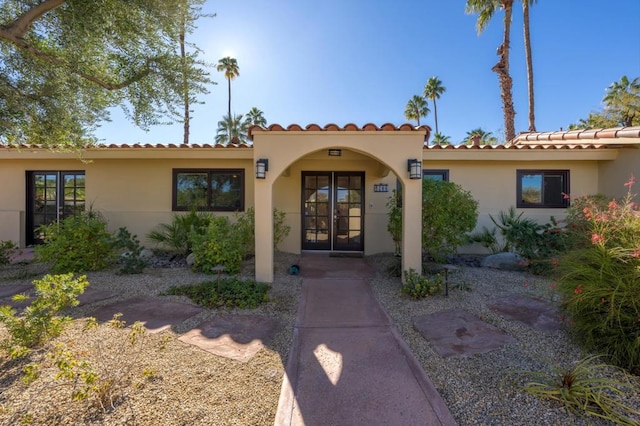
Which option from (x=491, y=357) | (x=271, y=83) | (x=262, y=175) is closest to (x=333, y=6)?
(x=271, y=83)

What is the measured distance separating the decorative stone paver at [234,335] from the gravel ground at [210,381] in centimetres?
11

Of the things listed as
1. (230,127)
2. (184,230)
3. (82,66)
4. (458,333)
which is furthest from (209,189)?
(230,127)

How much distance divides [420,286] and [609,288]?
234 cm

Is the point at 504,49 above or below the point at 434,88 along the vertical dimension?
below

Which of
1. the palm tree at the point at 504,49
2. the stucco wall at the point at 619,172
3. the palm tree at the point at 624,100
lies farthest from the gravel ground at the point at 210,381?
the palm tree at the point at 624,100

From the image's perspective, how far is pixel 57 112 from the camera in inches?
212

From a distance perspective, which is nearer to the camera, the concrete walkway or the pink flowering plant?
the concrete walkway

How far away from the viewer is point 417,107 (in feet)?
97.8

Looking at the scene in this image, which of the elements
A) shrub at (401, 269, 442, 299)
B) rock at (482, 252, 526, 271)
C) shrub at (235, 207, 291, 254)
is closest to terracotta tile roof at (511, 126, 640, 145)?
rock at (482, 252, 526, 271)

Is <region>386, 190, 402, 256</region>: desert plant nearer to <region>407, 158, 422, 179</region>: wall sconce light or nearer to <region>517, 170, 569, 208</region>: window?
<region>407, 158, 422, 179</region>: wall sconce light

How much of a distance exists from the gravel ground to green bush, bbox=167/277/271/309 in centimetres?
36

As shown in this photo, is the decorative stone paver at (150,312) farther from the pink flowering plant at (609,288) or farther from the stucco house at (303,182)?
the pink flowering plant at (609,288)

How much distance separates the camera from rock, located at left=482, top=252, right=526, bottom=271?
642 cm

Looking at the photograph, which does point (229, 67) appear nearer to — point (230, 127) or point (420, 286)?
point (230, 127)
